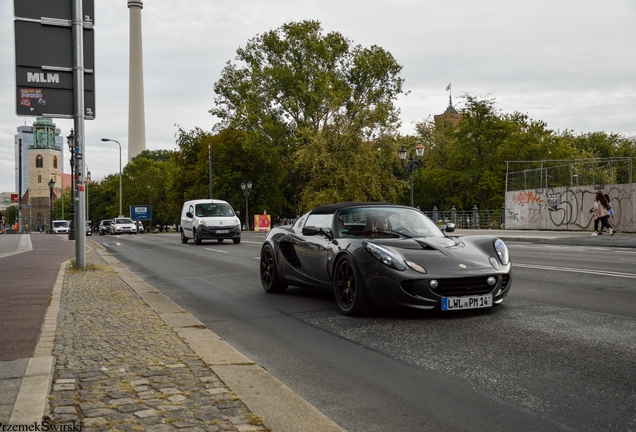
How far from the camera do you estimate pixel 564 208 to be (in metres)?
34.1

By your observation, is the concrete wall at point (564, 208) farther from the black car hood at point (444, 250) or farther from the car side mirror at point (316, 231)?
the car side mirror at point (316, 231)

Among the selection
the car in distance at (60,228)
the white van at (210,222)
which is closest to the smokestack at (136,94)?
the car in distance at (60,228)

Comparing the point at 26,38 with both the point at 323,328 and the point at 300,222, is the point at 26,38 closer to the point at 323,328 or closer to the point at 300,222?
the point at 300,222

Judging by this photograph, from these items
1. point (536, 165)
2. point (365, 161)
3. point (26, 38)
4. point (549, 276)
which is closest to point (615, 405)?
point (549, 276)

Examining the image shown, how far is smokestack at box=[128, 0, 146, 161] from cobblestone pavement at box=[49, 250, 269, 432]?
106 meters

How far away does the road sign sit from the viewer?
12.4 meters

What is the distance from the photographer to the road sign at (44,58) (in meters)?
12.4

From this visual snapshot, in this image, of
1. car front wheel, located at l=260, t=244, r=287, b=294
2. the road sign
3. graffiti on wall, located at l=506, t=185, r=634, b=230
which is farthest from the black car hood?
graffiti on wall, located at l=506, t=185, r=634, b=230

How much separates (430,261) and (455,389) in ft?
8.69

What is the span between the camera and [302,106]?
182ft

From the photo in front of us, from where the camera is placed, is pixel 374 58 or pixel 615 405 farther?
pixel 374 58

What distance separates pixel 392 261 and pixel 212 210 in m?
22.2

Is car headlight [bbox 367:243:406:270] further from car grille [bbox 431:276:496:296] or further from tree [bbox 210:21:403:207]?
tree [bbox 210:21:403:207]

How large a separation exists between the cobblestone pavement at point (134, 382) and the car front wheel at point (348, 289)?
2011 millimetres
